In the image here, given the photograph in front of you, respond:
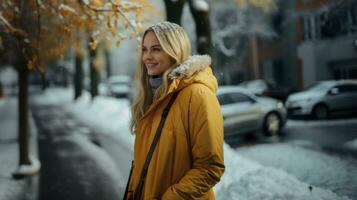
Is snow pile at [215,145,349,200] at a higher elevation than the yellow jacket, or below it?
below

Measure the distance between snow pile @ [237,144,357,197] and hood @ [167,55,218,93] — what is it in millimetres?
3568

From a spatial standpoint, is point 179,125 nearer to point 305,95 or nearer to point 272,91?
point 305,95

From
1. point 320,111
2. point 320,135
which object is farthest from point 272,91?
point 320,135

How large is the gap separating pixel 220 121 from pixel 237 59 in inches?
1254

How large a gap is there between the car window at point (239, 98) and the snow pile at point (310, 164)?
6.32ft

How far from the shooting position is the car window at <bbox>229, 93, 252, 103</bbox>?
12734 millimetres

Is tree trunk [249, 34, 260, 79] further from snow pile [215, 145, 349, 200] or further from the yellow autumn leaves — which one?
snow pile [215, 145, 349, 200]

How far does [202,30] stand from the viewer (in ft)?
32.2

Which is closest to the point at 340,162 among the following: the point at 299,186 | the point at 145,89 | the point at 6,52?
the point at 299,186

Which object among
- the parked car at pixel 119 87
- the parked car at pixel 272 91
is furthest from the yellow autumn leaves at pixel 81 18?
the parked car at pixel 119 87

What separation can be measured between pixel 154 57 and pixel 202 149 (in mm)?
646

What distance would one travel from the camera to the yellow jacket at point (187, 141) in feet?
Result: 7.63

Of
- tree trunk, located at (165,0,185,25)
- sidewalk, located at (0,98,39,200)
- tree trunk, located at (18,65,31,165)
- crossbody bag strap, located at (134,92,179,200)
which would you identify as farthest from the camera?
tree trunk, located at (165,0,185,25)

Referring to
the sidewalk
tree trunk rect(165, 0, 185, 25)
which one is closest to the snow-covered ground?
tree trunk rect(165, 0, 185, 25)
